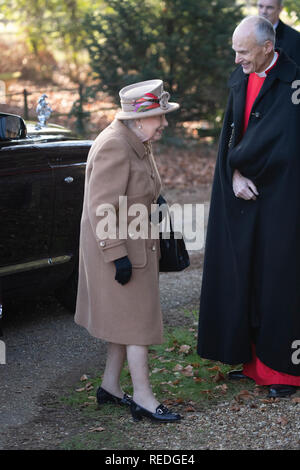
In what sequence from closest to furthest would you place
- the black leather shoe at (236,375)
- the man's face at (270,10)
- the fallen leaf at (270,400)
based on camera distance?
the fallen leaf at (270,400)
the black leather shoe at (236,375)
the man's face at (270,10)

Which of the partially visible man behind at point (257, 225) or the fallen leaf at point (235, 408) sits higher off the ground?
the partially visible man behind at point (257, 225)

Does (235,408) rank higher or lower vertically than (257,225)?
lower

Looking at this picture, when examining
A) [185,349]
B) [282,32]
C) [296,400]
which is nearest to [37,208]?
[185,349]

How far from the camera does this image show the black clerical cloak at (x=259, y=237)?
14.5ft

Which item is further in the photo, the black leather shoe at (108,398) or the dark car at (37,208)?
the dark car at (37,208)

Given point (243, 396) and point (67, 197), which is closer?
point (243, 396)

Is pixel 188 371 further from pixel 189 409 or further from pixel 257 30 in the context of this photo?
pixel 257 30

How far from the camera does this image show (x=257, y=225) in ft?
15.0

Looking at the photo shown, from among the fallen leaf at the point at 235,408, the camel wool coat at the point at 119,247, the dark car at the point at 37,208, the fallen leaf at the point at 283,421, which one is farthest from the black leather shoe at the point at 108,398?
the dark car at the point at 37,208

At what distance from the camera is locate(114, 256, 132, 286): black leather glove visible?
3.98 meters

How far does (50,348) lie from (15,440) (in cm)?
160

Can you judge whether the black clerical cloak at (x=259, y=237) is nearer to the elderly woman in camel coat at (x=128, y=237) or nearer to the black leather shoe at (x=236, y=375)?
the black leather shoe at (x=236, y=375)

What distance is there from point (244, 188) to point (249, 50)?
0.79 m

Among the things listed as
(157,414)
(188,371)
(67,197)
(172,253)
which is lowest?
(188,371)
